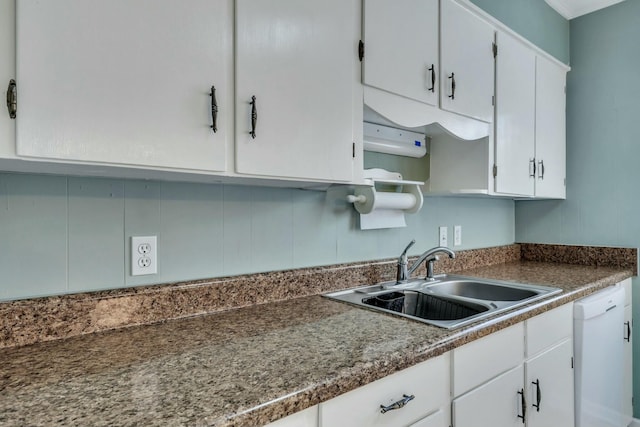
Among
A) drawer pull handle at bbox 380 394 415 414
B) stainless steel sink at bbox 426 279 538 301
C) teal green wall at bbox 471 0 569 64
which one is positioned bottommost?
drawer pull handle at bbox 380 394 415 414

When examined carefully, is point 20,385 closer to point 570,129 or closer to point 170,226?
point 170,226

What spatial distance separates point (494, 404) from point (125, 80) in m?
1.39

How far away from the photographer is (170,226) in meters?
1.20

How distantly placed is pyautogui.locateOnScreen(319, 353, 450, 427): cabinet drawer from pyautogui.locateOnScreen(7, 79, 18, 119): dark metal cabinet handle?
2.67 ft

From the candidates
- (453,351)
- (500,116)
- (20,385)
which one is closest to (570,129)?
(500,116)

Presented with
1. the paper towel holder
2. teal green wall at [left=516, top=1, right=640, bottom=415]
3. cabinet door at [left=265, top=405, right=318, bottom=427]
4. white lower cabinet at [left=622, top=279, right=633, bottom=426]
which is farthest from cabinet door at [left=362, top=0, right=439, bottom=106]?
white lower cabinet at [left=622, top=279, right=633, bottom=426]

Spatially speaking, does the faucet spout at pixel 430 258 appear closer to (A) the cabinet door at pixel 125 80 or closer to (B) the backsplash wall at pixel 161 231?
(B) the backsplash wall at pixel 161 231

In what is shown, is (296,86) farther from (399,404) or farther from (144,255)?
(399,404)

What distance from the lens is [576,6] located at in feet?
8.31

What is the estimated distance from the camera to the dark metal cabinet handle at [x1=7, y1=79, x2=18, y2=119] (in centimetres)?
71

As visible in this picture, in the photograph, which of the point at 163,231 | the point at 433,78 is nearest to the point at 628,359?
the point at 433,78

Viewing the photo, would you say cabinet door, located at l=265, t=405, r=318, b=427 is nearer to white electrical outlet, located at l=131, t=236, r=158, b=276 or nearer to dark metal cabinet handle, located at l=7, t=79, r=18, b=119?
white electrical outlet, located at l=131, t=236, r=158, b=276

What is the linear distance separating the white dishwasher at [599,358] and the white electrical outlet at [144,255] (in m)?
1.70

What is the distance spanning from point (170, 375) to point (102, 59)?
663 millimetres
